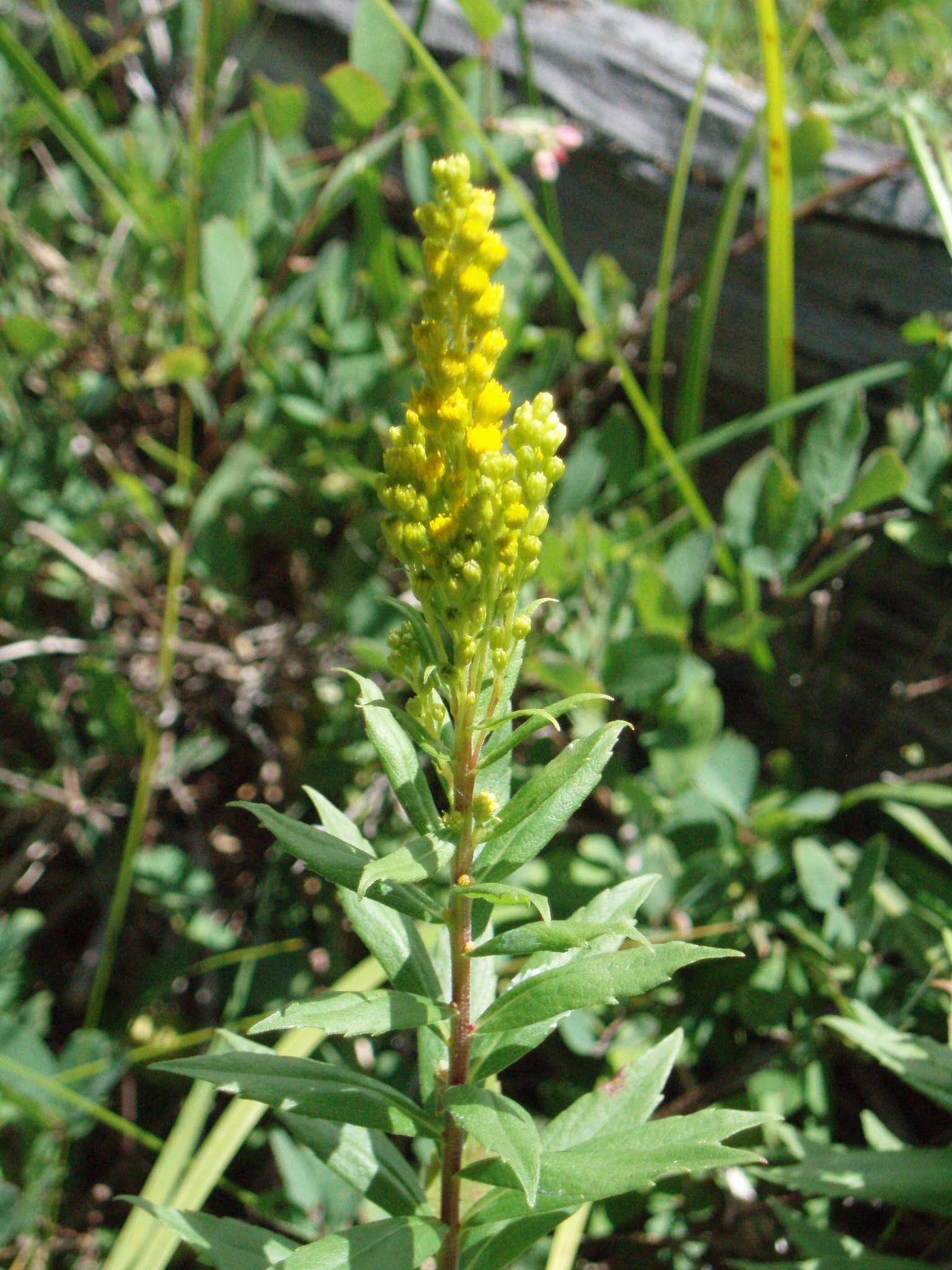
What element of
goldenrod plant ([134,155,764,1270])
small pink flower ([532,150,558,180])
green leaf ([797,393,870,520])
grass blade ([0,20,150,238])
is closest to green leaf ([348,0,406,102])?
small pink flower ([532,150,558,180])

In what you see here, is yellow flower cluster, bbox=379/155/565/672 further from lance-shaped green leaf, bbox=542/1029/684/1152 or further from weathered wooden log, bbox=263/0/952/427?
weathered wooden log, bbox=263/0/952/427

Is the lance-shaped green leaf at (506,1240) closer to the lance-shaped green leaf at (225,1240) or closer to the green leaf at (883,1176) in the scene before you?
the lance-shaped green leaf at (225,1240)

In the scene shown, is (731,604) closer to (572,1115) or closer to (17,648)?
(572,1115)

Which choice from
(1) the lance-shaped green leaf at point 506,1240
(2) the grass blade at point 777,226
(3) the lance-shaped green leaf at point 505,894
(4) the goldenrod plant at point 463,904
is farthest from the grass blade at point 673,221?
(1) the lance-shaped green leaf at point 506,1240

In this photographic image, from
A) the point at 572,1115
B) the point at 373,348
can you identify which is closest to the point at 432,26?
the point at 373,348

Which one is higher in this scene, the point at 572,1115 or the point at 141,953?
the point at 572,1115

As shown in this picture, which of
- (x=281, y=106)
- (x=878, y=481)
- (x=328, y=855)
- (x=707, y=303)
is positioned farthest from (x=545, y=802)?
(x=281, y=106)
